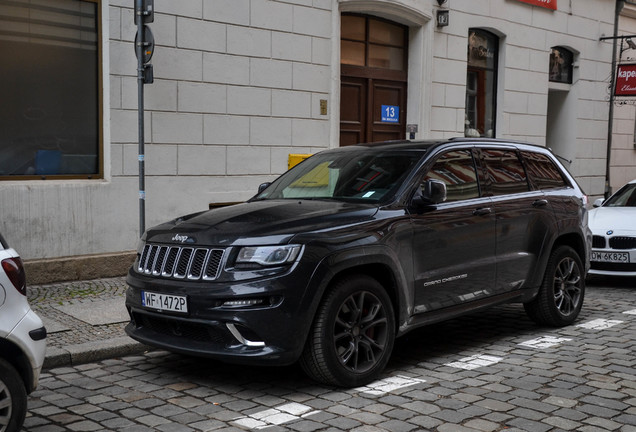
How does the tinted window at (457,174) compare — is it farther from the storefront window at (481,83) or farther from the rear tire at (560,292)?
the storefront window at (481,83)

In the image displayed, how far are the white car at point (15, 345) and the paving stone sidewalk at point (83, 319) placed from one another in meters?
1.90

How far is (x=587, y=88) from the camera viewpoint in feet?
61.4

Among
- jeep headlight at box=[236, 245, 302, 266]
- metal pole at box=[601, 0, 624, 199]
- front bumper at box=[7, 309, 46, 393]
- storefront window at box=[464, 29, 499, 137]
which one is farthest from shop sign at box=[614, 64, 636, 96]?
front bumper at box=[7, 309, 46, 393]

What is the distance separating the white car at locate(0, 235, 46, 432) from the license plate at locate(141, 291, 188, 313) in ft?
3.65

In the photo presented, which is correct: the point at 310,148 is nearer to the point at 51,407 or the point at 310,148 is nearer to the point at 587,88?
the point at 51,407

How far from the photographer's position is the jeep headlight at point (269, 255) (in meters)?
5.21

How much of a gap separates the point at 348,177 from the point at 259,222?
1223mm

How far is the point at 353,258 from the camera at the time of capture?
17.9 feet

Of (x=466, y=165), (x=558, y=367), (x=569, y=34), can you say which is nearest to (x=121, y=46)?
(x=466, y=165)

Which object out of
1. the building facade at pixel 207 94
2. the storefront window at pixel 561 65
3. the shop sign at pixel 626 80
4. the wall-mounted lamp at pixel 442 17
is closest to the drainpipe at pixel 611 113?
the shop sign at pixel 626 80

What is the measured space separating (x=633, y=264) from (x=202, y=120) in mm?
5948

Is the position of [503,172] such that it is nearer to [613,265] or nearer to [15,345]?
[613,265]

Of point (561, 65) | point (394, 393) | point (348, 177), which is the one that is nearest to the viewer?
point (394, 393)

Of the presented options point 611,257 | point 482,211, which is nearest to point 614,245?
point 611,257
